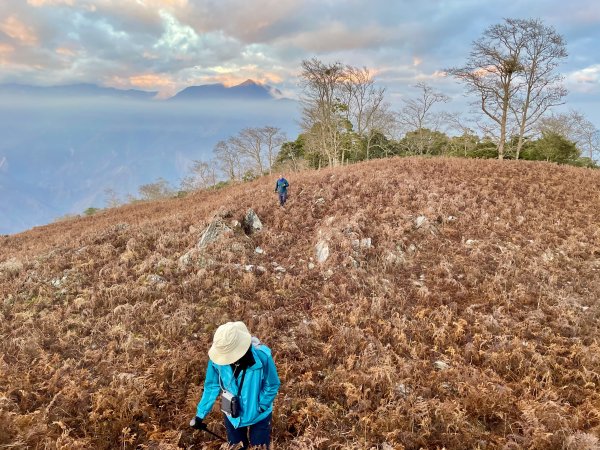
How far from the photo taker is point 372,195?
580 inches

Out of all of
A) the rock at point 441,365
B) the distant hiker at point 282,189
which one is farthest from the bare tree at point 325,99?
the rock at point 441,365

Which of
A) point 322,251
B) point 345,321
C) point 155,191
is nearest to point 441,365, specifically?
point 345,321

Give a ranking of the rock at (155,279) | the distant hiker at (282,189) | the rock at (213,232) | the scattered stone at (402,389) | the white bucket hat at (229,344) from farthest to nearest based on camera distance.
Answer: the distant hiker at (282,189)
the rock at (213,232)
the rock at (155,279)
the scattered stone at (402,389)
the white bucket hat at (229,344)

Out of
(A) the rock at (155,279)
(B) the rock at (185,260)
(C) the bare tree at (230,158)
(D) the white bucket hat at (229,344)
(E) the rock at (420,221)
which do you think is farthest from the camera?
(C) the bare tree at (230,158)

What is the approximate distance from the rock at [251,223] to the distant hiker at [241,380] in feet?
30.9

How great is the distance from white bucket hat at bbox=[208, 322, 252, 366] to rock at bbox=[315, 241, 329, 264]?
7269 mm

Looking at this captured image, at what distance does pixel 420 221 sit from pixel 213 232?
7.95 m

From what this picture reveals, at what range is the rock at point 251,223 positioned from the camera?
13.4m

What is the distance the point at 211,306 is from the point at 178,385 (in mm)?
2877

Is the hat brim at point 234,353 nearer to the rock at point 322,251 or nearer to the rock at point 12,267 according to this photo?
the rock at point 322,251

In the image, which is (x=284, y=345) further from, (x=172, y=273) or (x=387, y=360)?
(x=172, y=273)

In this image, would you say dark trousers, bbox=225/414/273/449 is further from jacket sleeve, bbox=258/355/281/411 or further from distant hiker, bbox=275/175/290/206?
distant hiker, bbox=275/175/290/206

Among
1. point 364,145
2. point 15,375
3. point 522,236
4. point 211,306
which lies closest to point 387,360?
point 211,306

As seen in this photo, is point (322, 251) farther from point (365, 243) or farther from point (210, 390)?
point (210, 390)
